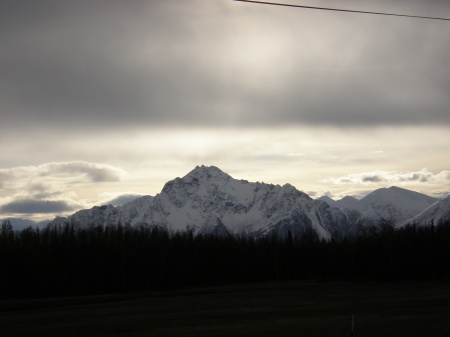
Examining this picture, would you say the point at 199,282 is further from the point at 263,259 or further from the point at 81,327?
the point at 81,327

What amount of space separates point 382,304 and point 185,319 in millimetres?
21586

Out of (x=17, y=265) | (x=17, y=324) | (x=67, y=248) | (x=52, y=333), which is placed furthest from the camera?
(x=67, y=248)

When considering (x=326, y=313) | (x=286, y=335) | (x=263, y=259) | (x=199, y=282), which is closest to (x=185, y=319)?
(x=326, y=313)

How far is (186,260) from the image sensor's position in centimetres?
15462

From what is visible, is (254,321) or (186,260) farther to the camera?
(186,260)

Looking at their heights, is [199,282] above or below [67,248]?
below

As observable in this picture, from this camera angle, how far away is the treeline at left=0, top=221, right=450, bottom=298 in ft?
→ 422

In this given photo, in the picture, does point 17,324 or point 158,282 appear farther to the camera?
point 158,282

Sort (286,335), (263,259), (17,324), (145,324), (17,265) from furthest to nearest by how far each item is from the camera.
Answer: (263,259)
(17,265)
(17,324)
(145,324)
(286,335)

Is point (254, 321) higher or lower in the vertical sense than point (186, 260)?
lower

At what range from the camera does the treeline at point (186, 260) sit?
5069 inches

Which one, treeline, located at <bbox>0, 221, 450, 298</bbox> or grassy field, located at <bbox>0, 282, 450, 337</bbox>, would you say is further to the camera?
treeline, located at <bbox>0, 221, 450, 298</bbox>

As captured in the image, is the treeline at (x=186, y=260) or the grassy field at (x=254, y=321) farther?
the treeline at (x=186, y=260)

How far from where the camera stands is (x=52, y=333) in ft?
147
